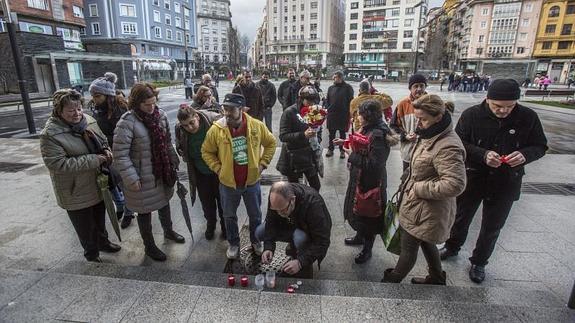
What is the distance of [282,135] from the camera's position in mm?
4062

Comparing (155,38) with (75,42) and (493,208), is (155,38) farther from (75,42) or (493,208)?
(493,208)

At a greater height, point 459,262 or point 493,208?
point 493,208

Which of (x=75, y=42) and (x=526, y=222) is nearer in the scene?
(x=526, y=222)

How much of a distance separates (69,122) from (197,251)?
1921mm

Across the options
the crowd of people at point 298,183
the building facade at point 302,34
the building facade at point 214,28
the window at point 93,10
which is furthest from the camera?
the building facade at point 214,28

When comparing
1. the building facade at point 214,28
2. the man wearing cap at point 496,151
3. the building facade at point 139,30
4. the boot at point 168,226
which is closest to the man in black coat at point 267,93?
the boot at point 168,226

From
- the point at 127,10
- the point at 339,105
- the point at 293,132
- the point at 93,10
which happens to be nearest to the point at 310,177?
the point at 293,132

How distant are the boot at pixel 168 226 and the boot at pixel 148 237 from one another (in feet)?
0.85

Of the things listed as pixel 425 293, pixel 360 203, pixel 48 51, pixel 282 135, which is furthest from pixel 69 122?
pixel 48 51

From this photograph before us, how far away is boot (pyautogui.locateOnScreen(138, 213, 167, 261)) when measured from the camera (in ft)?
11.1

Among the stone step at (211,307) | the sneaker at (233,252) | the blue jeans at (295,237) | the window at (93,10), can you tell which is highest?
the window at (93,10)

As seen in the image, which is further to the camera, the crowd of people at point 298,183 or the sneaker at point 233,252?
the sneaker at point 233,252

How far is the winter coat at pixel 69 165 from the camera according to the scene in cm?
286

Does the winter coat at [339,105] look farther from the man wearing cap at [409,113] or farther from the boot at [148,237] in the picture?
the boot at [148,237]
